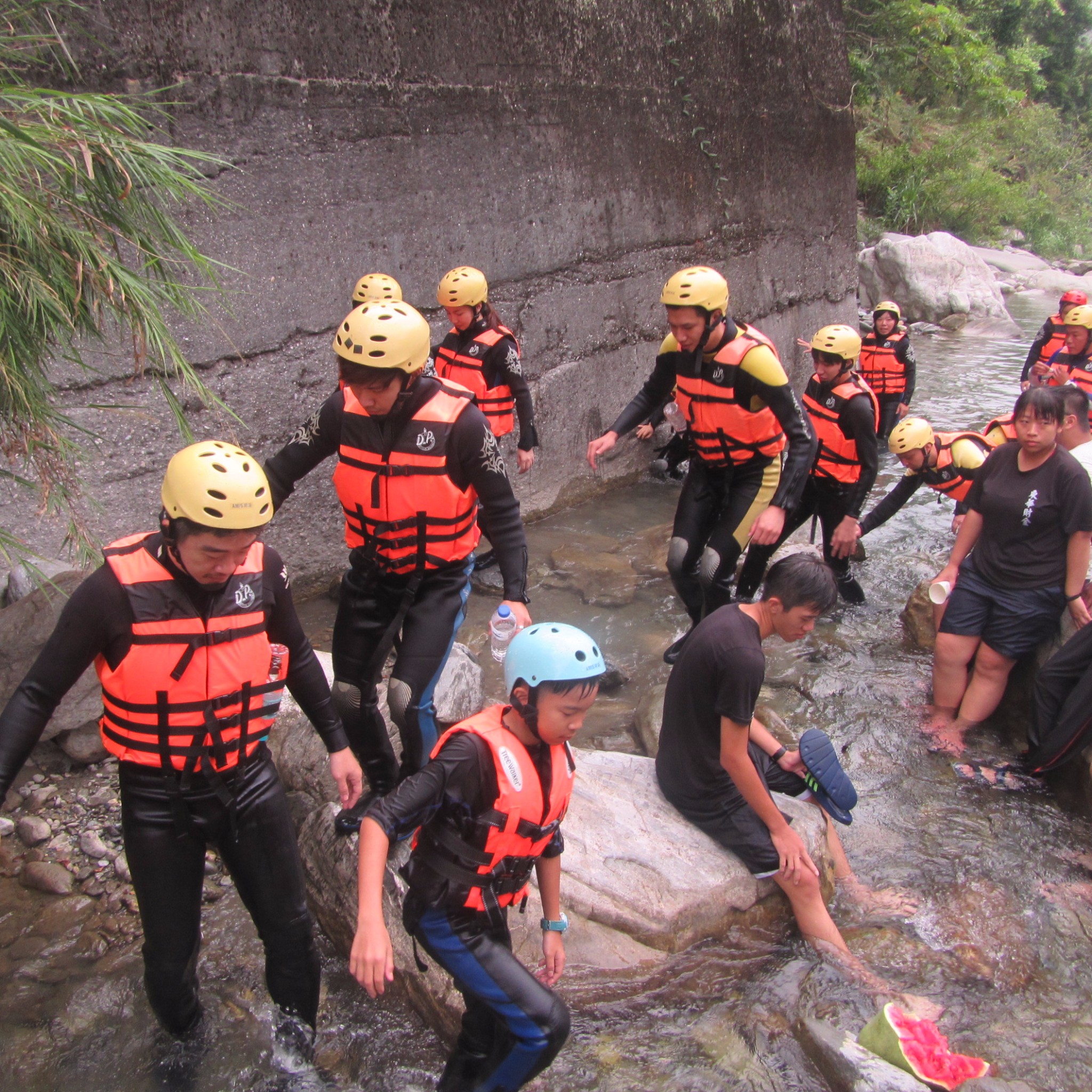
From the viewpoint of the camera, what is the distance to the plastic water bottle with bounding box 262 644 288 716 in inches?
103

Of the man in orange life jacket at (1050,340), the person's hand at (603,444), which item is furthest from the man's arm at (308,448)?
the man in orange life jacket at (1050,340)

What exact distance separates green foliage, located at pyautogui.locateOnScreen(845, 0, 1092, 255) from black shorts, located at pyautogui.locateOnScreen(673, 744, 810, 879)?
1915cm

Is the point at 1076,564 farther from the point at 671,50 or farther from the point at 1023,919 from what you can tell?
the point at 671,50

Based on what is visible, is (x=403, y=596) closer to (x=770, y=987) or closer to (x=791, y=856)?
(x=791, y=856)

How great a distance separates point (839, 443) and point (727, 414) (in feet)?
5.47

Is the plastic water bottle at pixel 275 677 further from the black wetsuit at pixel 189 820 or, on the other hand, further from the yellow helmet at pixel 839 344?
the yellow helmet at pixel 839 344

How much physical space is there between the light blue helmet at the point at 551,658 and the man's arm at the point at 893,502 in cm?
443

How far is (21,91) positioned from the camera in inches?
117

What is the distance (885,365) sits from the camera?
30.1 feet

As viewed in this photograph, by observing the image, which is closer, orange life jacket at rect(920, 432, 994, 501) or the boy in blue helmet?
the boy in blue helmet

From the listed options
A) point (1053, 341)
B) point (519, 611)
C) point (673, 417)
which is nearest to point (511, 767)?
point (519, 611)

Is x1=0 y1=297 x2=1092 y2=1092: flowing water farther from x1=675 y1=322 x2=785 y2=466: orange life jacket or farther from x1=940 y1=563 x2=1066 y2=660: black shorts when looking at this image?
x1=675 y1=322 x2=785 y2=466: orange life jacket

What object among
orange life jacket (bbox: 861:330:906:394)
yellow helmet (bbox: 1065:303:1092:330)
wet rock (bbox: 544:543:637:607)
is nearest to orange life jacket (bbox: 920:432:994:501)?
wet rock (bbox: 544:543:637:607)

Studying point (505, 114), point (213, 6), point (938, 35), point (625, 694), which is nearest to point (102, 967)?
point (625, 694)
